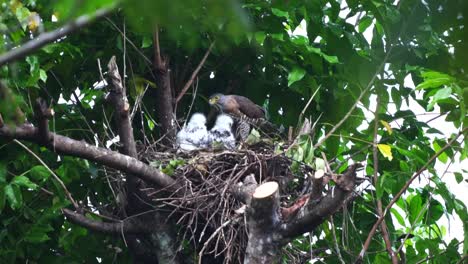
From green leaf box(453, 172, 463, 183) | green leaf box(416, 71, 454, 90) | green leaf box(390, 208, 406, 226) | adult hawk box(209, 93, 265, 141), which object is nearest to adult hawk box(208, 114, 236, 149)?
adult hawk box(209, 93, 265, 141)

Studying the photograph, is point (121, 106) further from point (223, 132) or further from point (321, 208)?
point (223, 132)

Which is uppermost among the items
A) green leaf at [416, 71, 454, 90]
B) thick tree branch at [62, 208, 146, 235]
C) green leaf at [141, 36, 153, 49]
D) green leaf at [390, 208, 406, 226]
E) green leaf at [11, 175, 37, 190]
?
green leaf at [141, 36, 153, 49]

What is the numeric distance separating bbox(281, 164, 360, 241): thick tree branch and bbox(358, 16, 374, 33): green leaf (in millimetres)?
2089

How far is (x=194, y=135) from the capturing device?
19.9 ft

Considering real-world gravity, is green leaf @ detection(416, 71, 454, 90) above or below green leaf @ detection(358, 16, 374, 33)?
above

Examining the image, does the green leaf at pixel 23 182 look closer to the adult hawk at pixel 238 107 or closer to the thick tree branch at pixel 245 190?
the thick tree branch at pixel 245 190

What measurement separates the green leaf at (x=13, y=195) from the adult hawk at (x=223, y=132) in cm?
155

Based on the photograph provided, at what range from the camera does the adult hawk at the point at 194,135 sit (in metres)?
5.94

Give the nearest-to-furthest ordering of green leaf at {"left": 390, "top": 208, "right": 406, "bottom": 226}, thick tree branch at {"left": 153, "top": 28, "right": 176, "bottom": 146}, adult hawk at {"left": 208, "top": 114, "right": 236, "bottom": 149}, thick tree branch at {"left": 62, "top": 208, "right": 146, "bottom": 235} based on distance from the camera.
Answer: thick tree branch at {"left": 62, "top": 208, "right": 146, "bottom": 235} → thick tree branch at {"left": 153, "top": 28, "right": 176, "bottom": 146} → adult hawk at {"left": 208, "top": 114, "right": 236, "bottom": 149} → green leaf at {"left": 390, "top": 208, "right": 406, "bottom": 226}

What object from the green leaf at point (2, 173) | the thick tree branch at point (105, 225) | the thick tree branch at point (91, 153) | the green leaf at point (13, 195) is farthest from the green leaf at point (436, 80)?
the green leaf at point (2, 173)

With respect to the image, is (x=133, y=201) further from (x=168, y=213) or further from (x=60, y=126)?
(x=60, y=126)

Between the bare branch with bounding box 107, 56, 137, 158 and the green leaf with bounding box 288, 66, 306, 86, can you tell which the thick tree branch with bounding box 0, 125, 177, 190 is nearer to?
the bare branch with bounding box 107, 56, 137, 158

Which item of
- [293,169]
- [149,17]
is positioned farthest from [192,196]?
[149,17]

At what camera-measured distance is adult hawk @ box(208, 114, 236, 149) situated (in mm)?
6139
